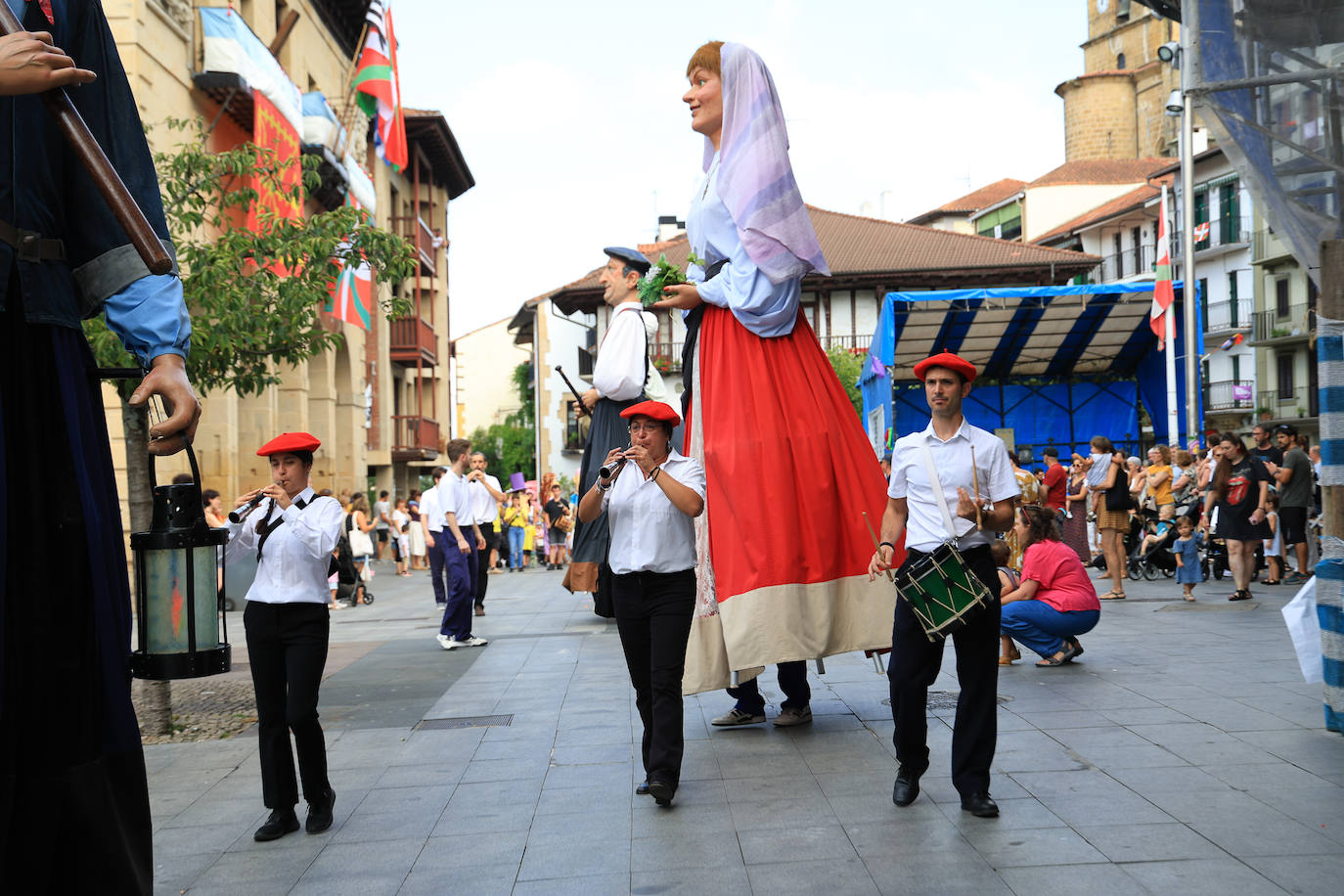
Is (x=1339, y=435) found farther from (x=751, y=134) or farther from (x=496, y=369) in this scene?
(x=496, y=369)

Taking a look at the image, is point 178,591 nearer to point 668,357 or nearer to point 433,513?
point 433,513

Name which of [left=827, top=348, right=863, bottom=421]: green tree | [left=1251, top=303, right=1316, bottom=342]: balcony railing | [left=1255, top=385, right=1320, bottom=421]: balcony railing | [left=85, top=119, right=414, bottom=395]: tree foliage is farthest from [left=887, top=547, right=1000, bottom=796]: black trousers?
[left=1255, top=385, right=1320, bottom=421]: balcony railing

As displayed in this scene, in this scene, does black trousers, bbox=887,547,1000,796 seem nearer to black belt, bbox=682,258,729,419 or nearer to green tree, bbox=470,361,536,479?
black belt, bbox=682,258,729,419

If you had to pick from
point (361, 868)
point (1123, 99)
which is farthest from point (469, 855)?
point (1123, 99)

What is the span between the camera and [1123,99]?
7894cm

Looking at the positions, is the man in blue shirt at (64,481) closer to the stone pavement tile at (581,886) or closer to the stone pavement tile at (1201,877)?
A: the stone pavement tile at (581,886)

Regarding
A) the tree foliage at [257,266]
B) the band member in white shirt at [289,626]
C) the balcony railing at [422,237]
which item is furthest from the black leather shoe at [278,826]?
the balcony railing at [422,237]

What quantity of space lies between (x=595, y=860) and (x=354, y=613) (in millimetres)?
13202

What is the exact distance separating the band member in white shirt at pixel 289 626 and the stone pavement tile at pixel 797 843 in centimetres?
177

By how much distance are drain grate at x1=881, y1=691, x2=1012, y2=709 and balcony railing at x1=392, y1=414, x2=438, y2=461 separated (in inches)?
1319

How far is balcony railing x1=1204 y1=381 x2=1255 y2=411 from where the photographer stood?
4956 centimetres

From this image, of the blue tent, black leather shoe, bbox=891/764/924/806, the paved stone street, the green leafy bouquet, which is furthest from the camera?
the blue tent

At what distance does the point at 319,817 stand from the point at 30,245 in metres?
3.26

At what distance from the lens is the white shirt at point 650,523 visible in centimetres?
542
